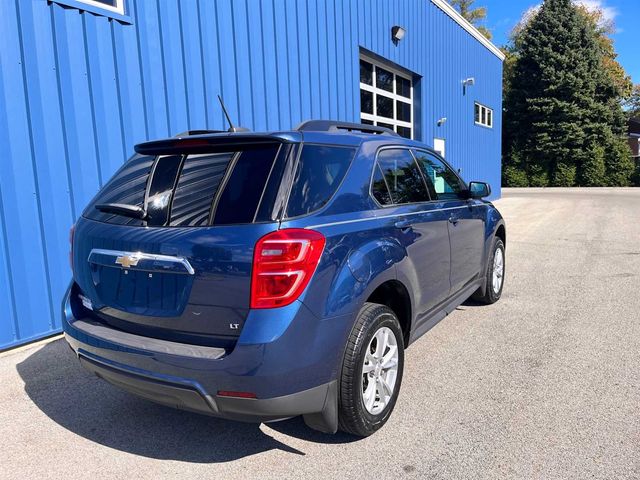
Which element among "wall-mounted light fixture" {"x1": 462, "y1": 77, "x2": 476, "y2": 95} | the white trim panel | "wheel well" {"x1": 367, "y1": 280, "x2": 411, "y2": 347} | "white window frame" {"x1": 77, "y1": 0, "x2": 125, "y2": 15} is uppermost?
the white trim panel

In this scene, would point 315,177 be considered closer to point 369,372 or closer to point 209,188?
point 209,188

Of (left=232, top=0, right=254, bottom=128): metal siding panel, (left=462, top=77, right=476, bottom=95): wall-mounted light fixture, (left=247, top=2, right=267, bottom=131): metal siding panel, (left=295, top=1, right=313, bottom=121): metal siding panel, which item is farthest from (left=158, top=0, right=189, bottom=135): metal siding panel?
(left=462, top=77, right=476, bottom=95): wall-mounted light fixture

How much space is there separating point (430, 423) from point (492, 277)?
8.51ft

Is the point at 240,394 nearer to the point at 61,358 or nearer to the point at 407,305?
the point at 407,305

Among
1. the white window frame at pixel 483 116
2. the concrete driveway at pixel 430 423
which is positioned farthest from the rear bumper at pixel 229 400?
the white window frame at pixel 483 116

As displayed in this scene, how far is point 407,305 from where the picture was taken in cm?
320

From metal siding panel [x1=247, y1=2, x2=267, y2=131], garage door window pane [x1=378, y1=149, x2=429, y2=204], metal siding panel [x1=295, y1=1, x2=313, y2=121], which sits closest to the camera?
garage door window pane [x1=378, y1=149, x2=429, y2=204]

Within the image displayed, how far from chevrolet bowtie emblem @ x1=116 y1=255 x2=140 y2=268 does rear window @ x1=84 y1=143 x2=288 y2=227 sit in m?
0.20

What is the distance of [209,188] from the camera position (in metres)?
2.48

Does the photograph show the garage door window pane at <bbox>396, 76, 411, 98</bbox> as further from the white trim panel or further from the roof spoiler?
the roof spoiler

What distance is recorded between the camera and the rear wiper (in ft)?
8.48

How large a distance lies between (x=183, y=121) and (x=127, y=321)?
13.1 ft

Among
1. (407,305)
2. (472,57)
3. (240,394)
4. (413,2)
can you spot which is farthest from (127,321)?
(472,57)

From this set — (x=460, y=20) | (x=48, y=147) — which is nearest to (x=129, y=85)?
(x=48, y=147)
